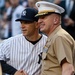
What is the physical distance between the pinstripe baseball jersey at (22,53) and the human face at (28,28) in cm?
12

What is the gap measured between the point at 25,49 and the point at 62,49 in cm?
102

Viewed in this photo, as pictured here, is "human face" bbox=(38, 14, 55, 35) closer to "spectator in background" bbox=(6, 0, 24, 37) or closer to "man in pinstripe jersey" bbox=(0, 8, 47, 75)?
"man in pinstripe jersey" bbox=(0, 8, 47, 75)

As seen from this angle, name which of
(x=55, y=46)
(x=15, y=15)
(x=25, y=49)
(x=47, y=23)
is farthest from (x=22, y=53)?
(x=15, y=15)

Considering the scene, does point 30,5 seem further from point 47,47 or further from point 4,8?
point 47,47

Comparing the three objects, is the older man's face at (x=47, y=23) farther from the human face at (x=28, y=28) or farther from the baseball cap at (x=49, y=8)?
the human face at (x=28, y=28)

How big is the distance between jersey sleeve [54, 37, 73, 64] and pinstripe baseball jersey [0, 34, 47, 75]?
0.83 metres

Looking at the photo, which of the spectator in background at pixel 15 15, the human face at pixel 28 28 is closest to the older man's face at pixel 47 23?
the human face at pixel 28 28

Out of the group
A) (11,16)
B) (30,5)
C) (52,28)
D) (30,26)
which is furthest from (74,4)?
(52,28)

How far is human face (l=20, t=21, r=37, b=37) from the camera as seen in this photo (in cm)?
537

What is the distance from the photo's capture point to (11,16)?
1041 centimetres

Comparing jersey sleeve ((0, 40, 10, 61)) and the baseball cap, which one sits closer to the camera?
the baseball cap

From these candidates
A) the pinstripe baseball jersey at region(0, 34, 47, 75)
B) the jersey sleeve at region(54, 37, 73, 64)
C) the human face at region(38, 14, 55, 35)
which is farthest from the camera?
the pinstripe baseball jersey at region(0, 34, 47, 75)

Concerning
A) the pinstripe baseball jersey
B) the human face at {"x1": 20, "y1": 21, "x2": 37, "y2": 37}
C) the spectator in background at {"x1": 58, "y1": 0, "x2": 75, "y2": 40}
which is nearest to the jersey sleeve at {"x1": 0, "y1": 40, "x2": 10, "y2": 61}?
the pinstripe baseball jersey

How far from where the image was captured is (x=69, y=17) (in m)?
9.18
